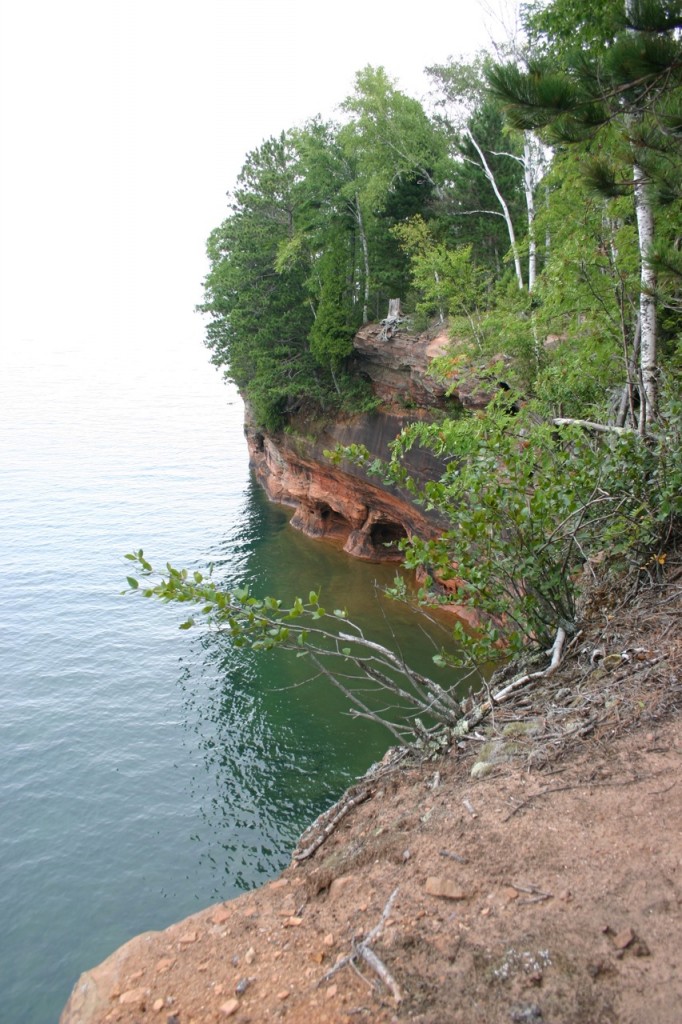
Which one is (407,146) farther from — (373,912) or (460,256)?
(373,912)

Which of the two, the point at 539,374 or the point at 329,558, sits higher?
the point at 539,374

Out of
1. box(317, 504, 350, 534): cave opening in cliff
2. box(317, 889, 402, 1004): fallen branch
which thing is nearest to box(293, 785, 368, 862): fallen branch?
box(317, 889, 402, 1004): fallen branch

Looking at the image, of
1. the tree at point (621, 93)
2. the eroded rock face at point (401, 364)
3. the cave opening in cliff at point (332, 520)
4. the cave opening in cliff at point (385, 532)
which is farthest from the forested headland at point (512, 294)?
the cave opening in cliff at point (385, 532)

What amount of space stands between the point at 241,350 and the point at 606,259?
2099 centimetres

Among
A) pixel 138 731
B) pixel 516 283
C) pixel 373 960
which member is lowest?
pixel 138 731

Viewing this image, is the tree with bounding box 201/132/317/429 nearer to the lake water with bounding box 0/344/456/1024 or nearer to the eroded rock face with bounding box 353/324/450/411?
the eroded rock face with bounding box 353/324/450/411

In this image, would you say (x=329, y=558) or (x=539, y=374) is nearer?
(x=539, y=374)

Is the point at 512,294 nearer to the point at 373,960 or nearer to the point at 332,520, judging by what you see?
the point at 332,520

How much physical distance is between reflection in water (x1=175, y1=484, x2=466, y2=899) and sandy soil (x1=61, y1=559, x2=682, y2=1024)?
3.05 m

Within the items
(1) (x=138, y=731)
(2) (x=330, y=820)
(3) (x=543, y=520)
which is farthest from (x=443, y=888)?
(1) (x=138, y=731)

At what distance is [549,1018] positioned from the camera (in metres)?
4.16

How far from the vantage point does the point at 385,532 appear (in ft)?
95.0

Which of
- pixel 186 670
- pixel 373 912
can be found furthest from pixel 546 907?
pixel 186 670

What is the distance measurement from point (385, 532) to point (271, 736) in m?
13.6
